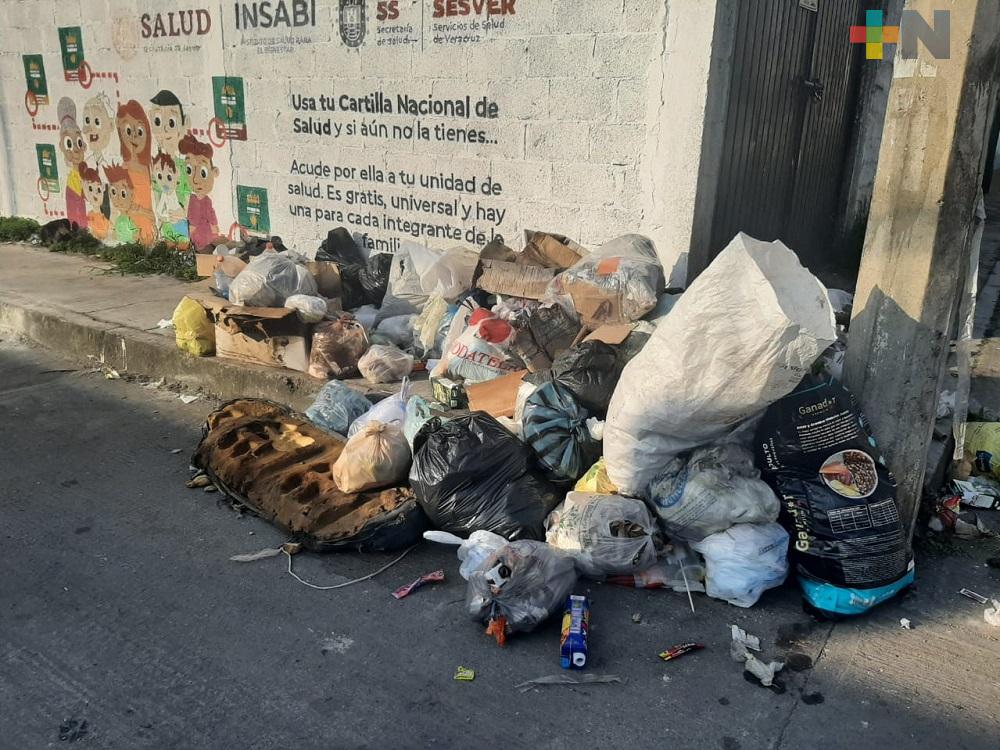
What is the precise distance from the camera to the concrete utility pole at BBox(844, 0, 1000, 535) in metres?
2.86

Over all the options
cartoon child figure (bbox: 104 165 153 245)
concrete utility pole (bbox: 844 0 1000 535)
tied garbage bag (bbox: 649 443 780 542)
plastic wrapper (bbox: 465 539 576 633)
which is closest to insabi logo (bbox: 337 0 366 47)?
cartoon child figure (bbox: 104 165 153 245)

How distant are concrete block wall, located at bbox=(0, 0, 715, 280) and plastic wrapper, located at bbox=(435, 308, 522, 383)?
44.8 inches

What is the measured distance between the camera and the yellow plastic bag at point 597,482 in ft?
11.3

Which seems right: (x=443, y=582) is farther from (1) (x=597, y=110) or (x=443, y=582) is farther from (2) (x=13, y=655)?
(1) (x=597, y=110)

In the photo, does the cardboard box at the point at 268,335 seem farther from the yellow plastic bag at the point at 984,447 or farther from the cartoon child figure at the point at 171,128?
the yellow plastic bag at the point at 984,447

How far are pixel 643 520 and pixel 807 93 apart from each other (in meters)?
4.17

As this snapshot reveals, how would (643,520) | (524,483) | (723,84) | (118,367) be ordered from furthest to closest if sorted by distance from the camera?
1. (118,367)
2. (723,84)
3. (524,483)
4. (643,520)

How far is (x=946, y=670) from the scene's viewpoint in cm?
278

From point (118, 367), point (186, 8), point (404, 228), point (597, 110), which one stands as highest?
point (186, 8)

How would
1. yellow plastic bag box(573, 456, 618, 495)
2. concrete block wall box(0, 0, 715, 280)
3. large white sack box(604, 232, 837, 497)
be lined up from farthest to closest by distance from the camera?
concrete block wall box(0, 0, 715, 280) < yellow plastic bag box(573, 456, 618, 495) < large white sack box(604, 232, 837, 497)

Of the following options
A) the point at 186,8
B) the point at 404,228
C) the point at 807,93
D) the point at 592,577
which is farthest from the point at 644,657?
the point at 186,8

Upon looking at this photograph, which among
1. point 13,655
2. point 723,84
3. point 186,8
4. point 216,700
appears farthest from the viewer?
point 186,8

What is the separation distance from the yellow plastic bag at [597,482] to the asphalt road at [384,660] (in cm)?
41

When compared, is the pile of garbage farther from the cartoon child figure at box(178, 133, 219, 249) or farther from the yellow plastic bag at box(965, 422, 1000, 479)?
the cartoon child figure at box(178, 133, 219, 249)
